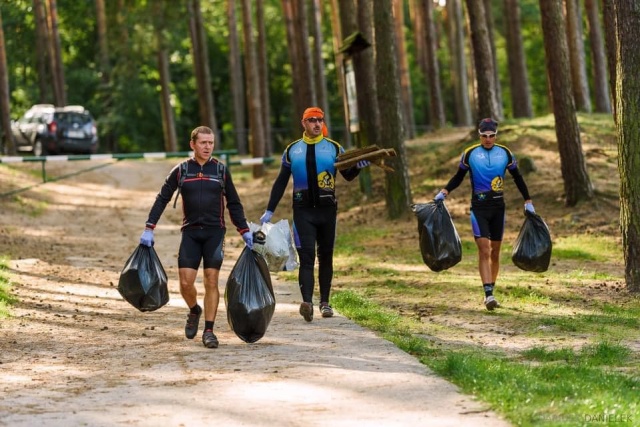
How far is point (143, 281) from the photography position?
1030cm

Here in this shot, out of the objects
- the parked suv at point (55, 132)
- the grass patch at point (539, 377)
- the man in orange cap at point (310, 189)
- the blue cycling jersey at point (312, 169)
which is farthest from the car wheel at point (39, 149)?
the grass patch at point (539, 377)

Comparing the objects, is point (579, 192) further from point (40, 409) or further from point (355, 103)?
point (40, 409)

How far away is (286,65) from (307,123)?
4725cm

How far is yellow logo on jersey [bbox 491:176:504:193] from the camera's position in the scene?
1222 cm

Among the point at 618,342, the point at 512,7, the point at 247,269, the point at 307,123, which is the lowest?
the point at 618,342

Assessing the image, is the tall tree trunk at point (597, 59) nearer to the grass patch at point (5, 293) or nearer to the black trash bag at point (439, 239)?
the grass patch at point (5, 293)

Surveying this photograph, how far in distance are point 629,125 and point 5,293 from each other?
7241mm

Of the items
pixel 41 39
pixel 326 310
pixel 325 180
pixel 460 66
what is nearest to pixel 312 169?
pixel 325 180

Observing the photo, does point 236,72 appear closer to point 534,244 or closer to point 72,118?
point 72,118

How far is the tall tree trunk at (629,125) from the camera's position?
41.4ft

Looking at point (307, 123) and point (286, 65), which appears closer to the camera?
point (307, 123)

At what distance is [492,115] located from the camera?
25.4 m

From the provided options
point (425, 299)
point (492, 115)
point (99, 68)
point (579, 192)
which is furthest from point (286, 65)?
point (425, 299)

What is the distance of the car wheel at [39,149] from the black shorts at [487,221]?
2736 cm
